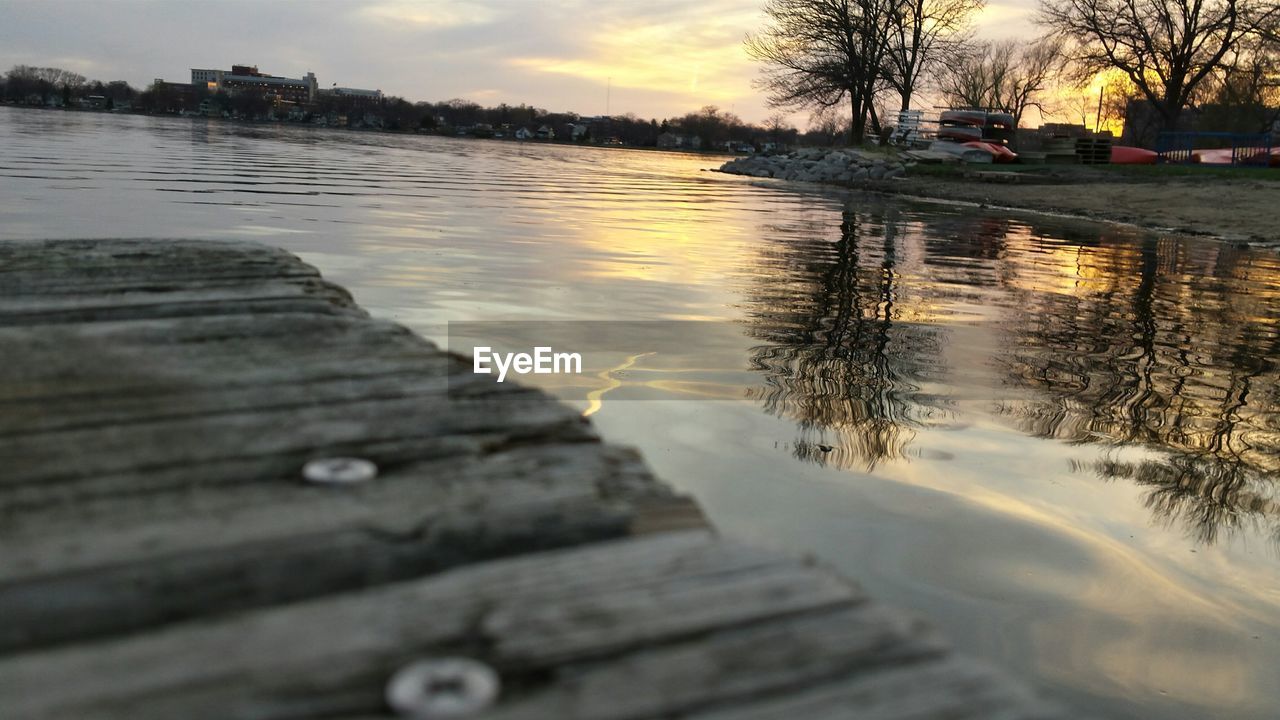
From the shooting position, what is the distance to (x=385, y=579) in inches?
38.1

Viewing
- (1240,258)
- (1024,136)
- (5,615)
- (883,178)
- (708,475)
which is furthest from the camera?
(1024,136)

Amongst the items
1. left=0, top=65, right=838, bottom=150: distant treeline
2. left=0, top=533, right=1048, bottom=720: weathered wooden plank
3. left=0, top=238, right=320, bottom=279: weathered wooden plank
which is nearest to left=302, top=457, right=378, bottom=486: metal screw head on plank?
left=0, top=533, right=1048, bottom=720: weathered wooden plank

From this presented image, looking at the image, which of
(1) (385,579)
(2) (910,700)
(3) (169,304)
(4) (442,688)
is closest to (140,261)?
(3) (169,304)

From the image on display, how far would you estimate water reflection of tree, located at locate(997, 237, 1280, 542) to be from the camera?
2848 mm

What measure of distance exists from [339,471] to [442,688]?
494mm

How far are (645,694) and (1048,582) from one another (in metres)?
1.76

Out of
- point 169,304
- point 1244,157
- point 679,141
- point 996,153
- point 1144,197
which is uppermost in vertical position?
point 679,141

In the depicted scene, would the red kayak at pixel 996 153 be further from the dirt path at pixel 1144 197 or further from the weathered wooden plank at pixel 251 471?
the weathered wooden plank at pixel 251 471

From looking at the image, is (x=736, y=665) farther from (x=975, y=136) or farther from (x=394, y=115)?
(x=394, y=115)

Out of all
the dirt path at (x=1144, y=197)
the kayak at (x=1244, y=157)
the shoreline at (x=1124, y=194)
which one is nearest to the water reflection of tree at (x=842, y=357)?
the shoreline at (x=1124, y=194)

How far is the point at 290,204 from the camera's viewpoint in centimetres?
1071

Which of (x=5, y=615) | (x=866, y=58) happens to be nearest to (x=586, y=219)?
(x=5, y=615)

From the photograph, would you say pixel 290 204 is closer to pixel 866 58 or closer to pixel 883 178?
pixel 883 178

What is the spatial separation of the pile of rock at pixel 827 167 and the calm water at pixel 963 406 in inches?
673
